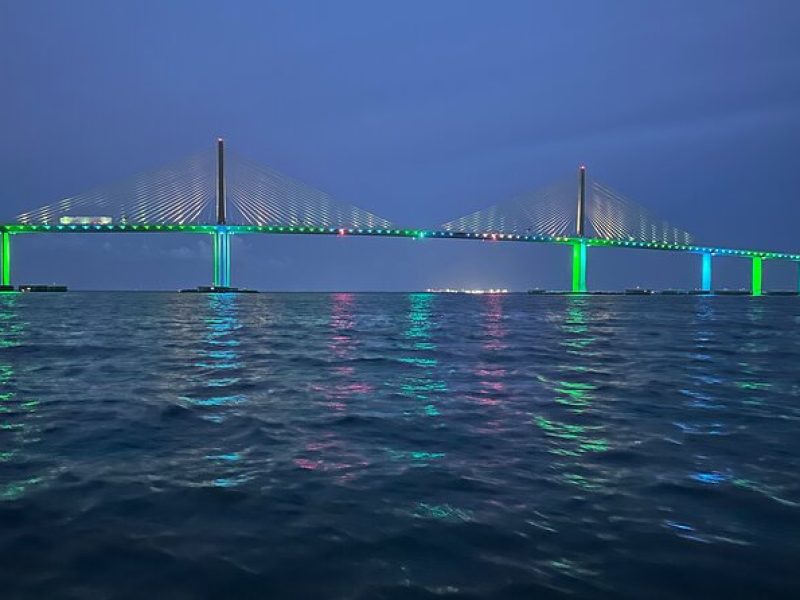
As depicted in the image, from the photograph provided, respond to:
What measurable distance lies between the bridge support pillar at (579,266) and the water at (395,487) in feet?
249

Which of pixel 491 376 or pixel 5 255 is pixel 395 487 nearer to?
pixel 491 376

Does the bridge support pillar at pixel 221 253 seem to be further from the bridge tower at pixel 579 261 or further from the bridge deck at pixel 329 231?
the bridge tower at pixel 579 261

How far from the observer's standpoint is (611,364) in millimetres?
14242

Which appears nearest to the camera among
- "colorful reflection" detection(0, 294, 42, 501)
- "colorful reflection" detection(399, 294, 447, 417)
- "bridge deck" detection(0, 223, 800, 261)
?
"colorful reflection" detection(0, 294, 42, 501)

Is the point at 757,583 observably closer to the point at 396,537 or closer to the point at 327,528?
the point at 396,537

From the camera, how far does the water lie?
350 cm

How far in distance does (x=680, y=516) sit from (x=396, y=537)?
1948 millimetres

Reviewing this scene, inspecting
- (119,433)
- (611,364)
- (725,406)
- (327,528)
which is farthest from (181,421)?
(611,364)

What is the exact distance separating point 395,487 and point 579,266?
275 ft

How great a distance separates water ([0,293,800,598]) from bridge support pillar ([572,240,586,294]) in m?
75.9

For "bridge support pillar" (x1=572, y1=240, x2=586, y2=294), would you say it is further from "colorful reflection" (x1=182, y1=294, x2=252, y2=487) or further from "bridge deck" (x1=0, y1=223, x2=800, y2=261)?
"colorful reflection" (x1=182, y1=294, x2=252, y2=487)

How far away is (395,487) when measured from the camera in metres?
5.03

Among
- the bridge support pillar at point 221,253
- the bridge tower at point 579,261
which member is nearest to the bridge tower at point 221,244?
the bridge support pillar at point 221,253

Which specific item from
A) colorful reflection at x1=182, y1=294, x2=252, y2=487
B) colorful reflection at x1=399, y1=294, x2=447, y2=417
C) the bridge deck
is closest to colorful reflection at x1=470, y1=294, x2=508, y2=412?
colorful reflection at x1=399, y1=294, x2=447, y2=417
